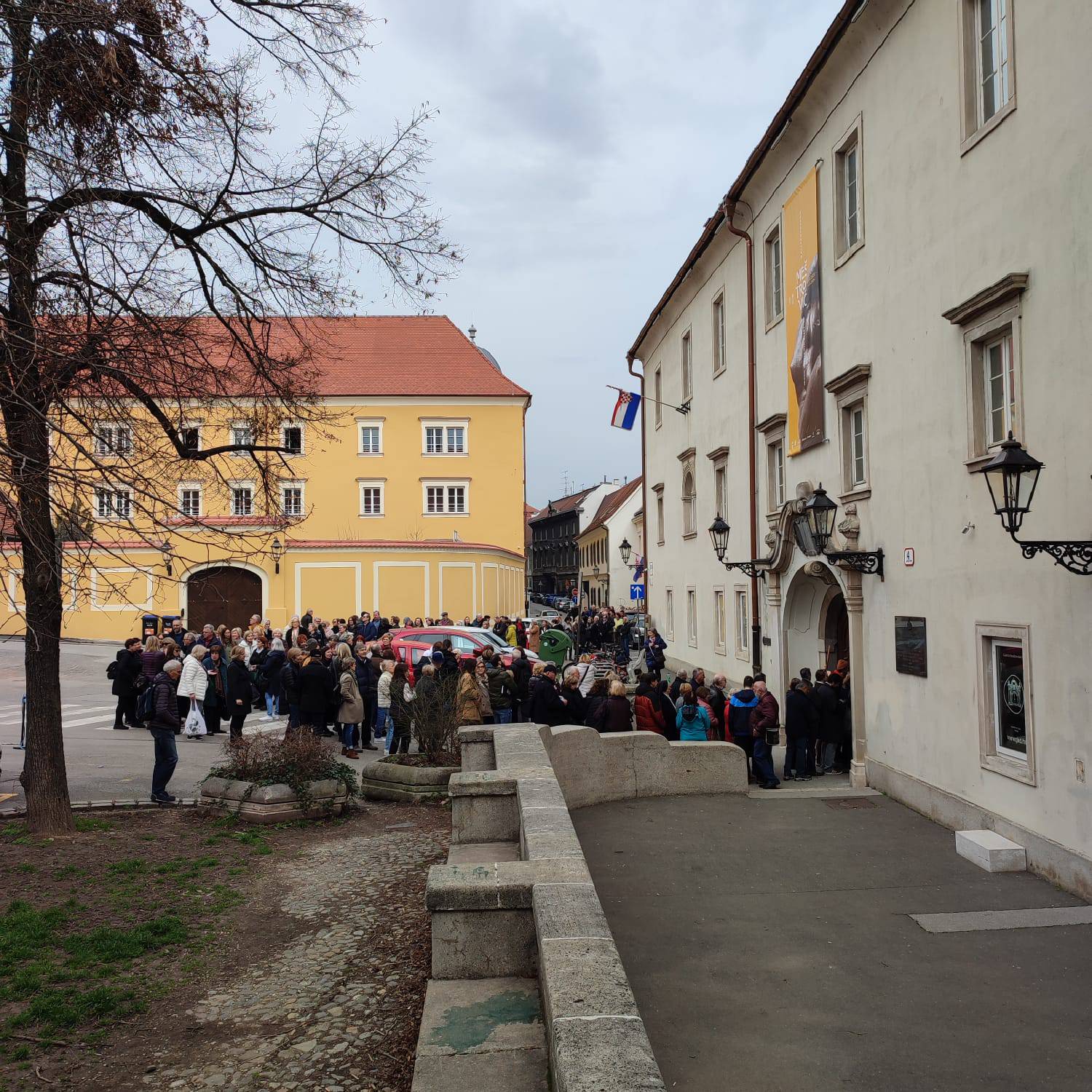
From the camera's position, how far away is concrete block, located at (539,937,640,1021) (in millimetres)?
3822

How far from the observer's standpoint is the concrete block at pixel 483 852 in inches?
292

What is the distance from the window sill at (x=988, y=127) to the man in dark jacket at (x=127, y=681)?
51.6 ft

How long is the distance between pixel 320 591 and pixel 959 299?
34.8m

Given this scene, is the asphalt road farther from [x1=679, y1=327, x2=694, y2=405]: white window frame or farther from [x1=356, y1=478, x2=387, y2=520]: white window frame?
[x1=356, y1=478, x2=387, y2=520]: white window frame

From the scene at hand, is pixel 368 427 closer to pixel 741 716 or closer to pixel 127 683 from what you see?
pixel 127 683

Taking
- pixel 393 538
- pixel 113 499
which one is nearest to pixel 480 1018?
pixel 113 499

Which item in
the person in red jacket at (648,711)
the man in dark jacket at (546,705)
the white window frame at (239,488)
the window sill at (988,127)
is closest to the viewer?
the window sill at (988,127)

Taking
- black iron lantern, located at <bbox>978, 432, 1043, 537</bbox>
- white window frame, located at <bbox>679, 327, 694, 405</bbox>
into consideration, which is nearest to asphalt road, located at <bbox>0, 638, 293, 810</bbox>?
black iron lantern, located at <bbox>978, 432, 1043, 537</bbox>

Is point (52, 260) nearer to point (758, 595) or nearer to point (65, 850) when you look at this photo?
point (65, 850)

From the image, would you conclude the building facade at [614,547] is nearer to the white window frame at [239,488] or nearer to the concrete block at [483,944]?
the white window frame at [239,488]

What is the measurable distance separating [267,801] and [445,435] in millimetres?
42737

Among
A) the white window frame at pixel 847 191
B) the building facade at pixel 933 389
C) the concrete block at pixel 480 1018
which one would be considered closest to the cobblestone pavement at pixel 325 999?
the concrete block at pixel 480 1018

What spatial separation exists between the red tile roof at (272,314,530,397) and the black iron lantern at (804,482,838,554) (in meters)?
40.1

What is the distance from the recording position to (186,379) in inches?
387
